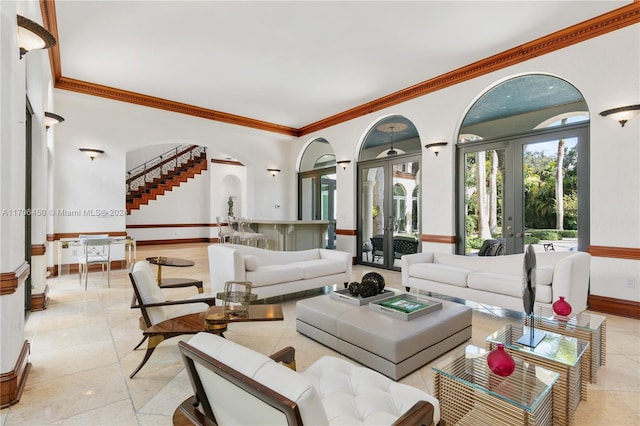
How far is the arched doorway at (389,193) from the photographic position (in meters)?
6.53

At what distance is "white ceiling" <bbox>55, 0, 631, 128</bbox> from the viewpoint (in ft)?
12.2

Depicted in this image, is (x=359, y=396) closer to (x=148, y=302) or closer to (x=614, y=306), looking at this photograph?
(x=148, y=302)

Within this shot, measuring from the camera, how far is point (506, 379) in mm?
Result: 1724

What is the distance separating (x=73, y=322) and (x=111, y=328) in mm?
539

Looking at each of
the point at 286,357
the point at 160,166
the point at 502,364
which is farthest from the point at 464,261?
the point at 160,166

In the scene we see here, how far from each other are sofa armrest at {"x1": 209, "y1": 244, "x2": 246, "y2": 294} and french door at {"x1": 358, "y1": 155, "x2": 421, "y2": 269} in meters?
3.80

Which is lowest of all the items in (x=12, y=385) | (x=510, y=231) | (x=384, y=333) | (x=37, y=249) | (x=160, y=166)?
(x=12, y=385)

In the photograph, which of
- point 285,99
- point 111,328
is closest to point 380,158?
point 285,99

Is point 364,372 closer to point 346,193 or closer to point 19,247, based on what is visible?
point 19,247

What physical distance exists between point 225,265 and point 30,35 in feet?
8.82

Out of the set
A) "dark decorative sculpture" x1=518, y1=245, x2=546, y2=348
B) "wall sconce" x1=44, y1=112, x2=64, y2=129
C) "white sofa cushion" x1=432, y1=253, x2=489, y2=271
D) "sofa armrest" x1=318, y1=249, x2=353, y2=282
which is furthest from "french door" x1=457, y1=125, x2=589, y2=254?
"wall sconce" x1=44, y1=112, x2=64, y2=129

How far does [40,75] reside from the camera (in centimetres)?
379

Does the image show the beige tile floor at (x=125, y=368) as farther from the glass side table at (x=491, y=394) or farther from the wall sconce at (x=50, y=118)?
the wall sconce at (x=50, y=118)

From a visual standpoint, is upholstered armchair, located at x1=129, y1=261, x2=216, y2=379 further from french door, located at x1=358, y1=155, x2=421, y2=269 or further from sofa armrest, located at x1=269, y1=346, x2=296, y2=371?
french door, located at x1=358, y1=155, x2=421, y2=269
